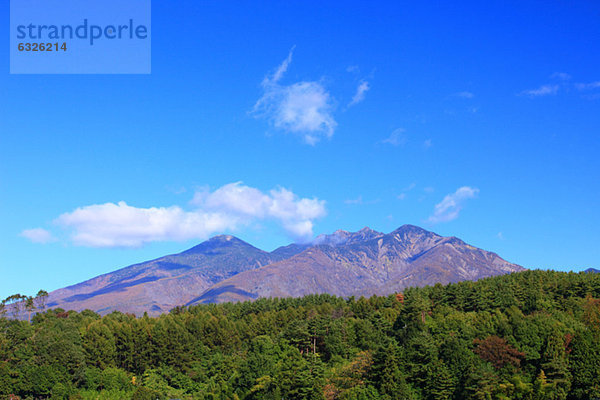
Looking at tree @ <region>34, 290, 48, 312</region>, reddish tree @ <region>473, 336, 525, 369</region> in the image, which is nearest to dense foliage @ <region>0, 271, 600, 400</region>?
reddish tree @ <region>473, 336, 525, 369</region>

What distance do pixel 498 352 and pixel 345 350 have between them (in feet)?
106

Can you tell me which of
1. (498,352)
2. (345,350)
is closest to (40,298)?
(345,350)

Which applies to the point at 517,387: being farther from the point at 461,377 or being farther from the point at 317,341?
the point at 317,341

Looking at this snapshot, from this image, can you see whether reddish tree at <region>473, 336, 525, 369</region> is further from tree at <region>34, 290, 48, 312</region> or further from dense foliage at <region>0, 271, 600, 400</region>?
tree at <region>34, 290, 48, 312</region>

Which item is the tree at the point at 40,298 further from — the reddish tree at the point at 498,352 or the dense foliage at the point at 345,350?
the reddish tree at the point at 498,352

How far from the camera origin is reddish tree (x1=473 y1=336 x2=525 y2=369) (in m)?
79.8

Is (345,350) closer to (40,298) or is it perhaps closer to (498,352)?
(498,352)

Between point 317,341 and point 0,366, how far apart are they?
6105 cm

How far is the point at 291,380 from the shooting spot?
8506cm

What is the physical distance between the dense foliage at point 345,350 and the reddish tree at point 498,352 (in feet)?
0.58

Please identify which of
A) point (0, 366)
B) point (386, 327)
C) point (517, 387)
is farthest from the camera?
point (386, 327)

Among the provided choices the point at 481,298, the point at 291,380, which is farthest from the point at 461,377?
the point at 481,298

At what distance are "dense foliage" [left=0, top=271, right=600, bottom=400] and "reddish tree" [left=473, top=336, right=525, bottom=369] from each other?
18 centimetres

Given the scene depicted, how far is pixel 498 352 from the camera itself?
80750 millimetres
